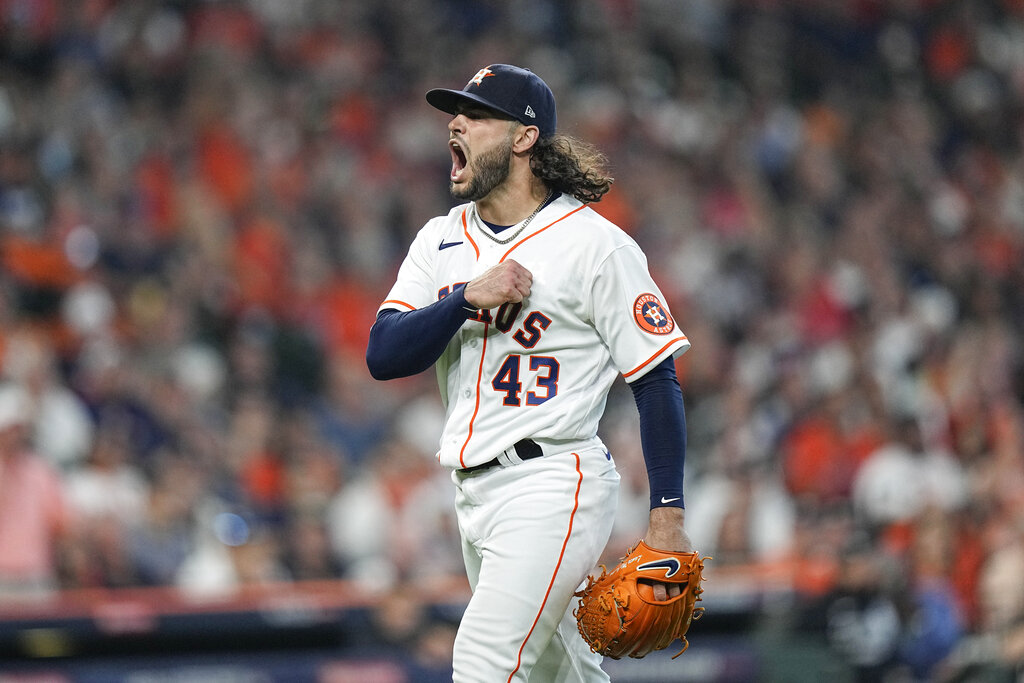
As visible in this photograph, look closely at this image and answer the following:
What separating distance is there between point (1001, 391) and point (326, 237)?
15.7ft

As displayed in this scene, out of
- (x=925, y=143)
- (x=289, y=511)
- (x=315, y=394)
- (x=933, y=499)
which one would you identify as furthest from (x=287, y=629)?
(x=925, y=143)

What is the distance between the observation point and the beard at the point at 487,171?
3.37 metres

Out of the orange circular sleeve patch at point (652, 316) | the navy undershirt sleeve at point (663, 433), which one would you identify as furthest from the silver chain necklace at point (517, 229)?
the navy undershirt sleeve at point (663, 433)

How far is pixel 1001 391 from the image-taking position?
30.5ft

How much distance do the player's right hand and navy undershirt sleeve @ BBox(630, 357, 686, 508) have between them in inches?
14.5

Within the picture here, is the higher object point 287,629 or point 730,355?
point 730,355

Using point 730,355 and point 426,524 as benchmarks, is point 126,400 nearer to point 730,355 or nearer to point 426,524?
point 426,524

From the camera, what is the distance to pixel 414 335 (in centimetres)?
324

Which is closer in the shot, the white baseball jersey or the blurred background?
the white baseball jersey

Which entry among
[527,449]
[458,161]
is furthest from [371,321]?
[527,449]

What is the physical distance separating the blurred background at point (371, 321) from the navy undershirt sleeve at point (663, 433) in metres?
2.95

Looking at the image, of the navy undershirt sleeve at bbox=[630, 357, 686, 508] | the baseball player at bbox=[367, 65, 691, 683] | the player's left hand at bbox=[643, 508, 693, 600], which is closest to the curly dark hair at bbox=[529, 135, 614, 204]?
the baseball player at bbox=[367, 65, 691, 683]

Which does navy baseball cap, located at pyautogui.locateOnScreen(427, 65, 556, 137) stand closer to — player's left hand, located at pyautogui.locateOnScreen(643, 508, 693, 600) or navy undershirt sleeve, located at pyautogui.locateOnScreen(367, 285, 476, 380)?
navy undershirt sleeve, located at pyautogui.locateOnScreen(367, 285, 476, 380)

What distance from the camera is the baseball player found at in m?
3.14
